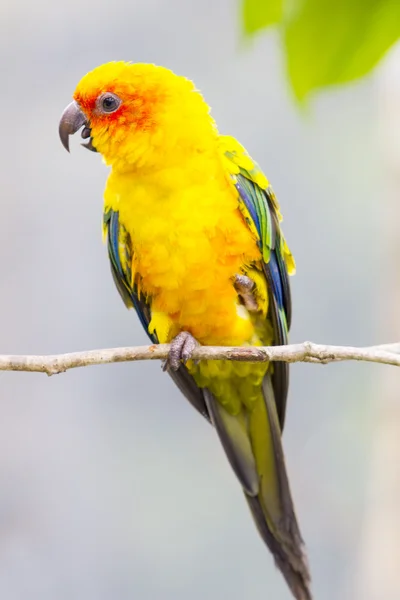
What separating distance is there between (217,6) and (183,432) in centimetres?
175

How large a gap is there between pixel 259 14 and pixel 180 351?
1.12 metres

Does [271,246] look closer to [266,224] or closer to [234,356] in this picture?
[266,224]

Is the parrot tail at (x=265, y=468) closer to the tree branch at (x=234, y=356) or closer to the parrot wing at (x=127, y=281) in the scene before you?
the parrot wing at (x=127, y=281)

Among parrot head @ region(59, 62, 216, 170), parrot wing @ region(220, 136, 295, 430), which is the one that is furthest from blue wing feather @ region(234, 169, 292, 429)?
parrot head @ region(59, 62, 216, 170)

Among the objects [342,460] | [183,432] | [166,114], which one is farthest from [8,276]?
[342,460]

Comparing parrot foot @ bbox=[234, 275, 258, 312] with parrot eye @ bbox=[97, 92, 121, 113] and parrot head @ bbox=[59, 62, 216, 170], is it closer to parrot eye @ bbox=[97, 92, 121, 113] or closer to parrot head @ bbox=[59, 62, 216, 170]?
parrot head @ bbox=[59, 62, 216, 170]

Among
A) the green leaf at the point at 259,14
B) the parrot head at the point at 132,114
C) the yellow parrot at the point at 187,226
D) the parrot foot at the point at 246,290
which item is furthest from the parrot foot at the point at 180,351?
the green leaf at the point at 259,14

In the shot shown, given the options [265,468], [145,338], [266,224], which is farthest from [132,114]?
[145,338]

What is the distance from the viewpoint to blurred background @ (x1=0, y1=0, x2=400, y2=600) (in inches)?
104

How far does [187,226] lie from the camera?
137cm

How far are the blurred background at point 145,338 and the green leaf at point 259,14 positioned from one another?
88.9 inches

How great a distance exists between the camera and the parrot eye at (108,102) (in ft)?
4.49

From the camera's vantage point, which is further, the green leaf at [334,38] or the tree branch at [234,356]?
the tree branch at [234,356]

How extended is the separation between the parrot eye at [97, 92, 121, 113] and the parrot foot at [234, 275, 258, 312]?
42 cm
